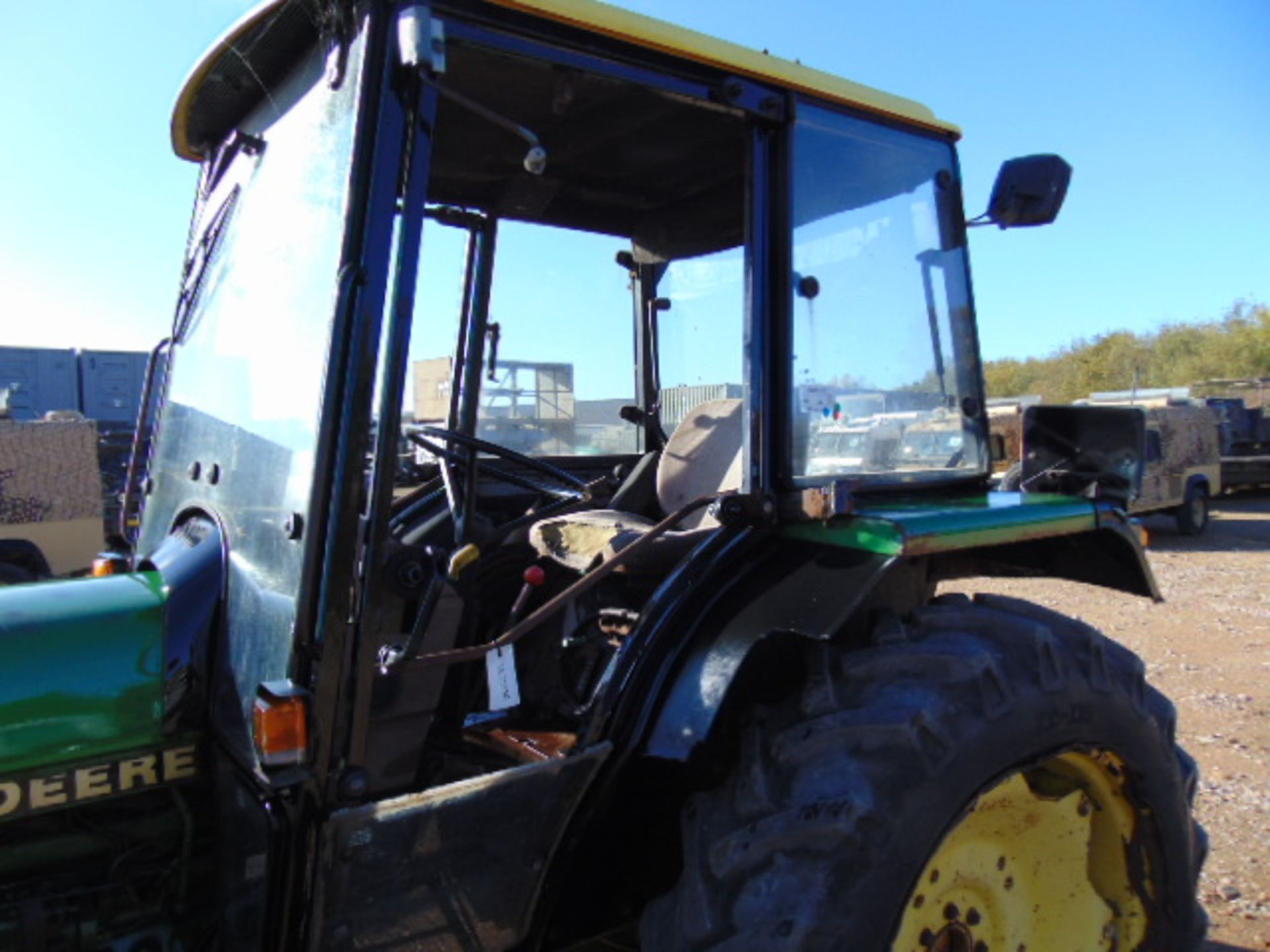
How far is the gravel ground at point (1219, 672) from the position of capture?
3.47 metres

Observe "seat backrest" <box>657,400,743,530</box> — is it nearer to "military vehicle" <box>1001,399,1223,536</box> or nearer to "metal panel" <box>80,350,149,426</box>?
"metal panel" <box>80,350,149,426</box>

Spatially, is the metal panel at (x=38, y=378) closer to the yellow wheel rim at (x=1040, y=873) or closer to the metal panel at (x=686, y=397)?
the metal panel at (x=686, y=397)

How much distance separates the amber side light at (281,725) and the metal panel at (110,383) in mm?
12080

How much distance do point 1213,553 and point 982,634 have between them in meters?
12.3

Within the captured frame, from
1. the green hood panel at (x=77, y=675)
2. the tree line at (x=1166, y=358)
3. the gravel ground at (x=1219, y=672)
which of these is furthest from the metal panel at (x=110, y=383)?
the tree line at (x=1166, y=358)

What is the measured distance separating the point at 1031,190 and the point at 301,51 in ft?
5.86

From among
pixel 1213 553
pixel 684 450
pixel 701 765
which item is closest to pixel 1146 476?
pixel 1213 553

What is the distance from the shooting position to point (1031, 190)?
252cm

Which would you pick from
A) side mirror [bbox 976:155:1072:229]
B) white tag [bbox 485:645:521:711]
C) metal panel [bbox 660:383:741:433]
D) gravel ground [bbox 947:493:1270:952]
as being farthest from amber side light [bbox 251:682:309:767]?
gravel ground [bbox 947:493:1270:952]

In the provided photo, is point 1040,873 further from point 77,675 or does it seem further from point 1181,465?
point 1181,465

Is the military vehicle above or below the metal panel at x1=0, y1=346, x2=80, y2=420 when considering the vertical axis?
below

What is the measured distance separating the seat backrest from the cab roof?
37.3 inches

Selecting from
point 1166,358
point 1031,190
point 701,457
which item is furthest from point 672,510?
point 1166,358

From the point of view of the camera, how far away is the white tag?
2064mm
